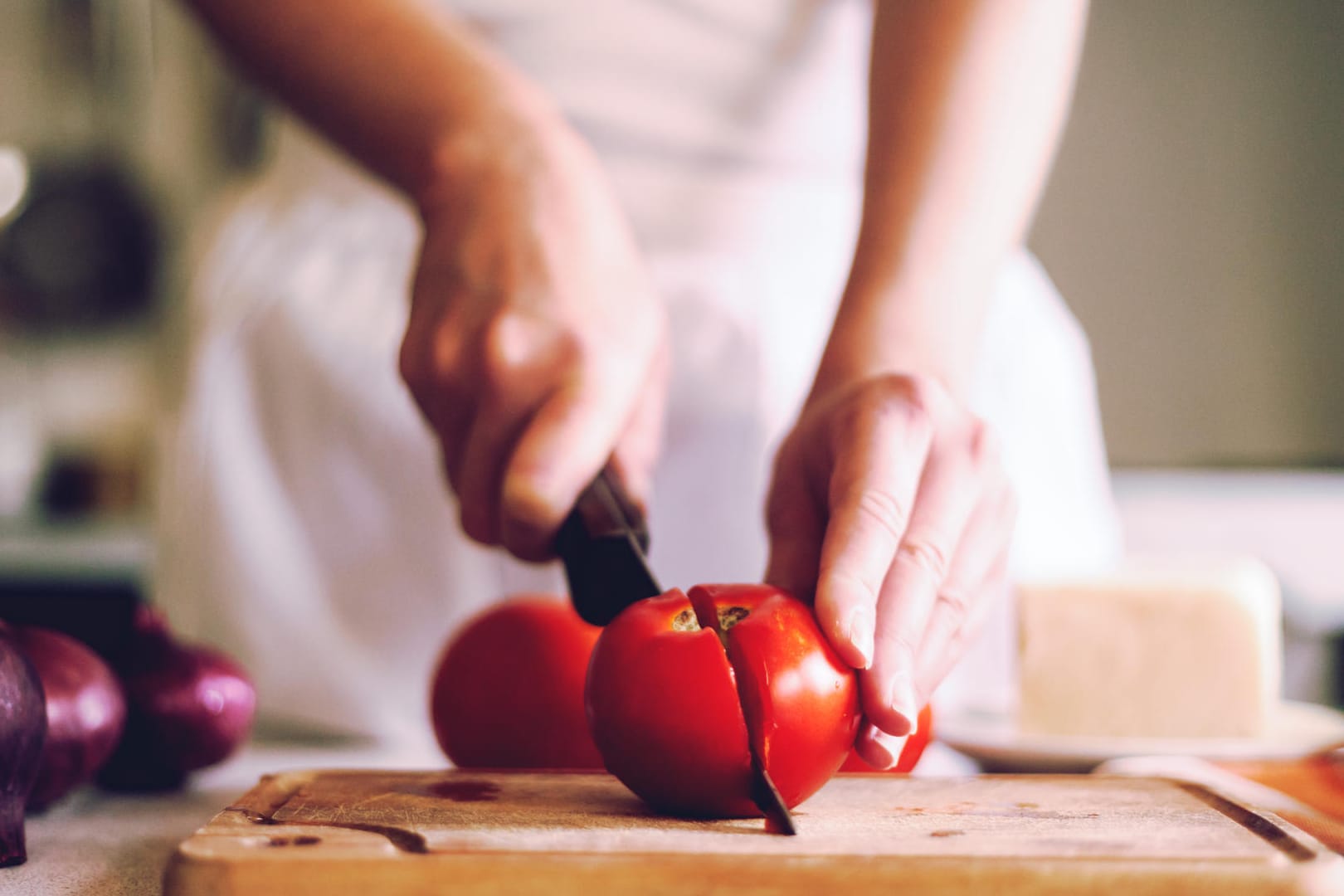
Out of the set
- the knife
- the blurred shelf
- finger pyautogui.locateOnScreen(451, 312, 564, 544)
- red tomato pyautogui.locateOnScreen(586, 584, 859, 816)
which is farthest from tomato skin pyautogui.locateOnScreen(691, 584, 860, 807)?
the blurred shelf

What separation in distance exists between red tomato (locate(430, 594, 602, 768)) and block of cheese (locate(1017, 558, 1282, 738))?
0.44 meters

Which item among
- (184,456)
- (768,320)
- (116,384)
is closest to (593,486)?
(768,320)

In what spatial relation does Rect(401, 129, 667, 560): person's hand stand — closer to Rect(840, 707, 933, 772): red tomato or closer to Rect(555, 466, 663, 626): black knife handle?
Rect(555, 466, 663, 626): black knife handle

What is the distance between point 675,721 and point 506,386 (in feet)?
0.85

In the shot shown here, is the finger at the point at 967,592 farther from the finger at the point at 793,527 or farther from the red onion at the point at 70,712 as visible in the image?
the red onion at the point at 70,712

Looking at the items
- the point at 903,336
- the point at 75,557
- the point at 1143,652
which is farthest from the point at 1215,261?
the point at 75,557

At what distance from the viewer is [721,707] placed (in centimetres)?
53

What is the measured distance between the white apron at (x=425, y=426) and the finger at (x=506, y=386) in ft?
1.39

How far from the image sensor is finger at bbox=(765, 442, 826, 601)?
69 cm

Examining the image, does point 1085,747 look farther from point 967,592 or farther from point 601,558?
point 601,558

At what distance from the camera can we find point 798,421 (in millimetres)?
731

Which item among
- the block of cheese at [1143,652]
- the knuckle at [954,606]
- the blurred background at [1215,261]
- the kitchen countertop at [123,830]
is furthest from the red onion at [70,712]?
the blurred background at [1215,261]

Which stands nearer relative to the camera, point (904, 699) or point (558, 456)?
point (904, 699)

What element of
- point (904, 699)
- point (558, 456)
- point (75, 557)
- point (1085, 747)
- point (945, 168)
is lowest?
point (75, 557)
